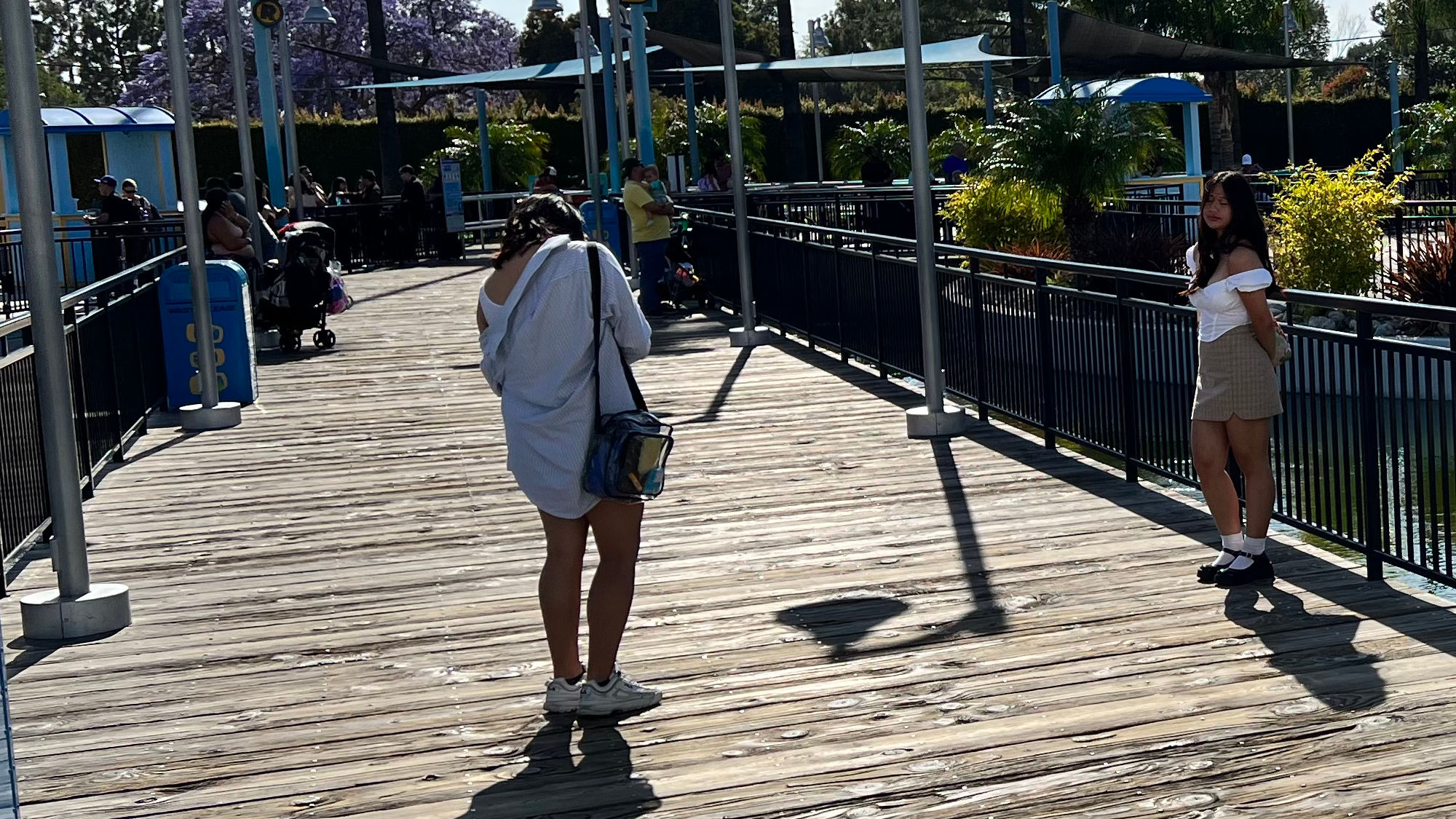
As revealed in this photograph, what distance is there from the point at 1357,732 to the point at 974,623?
1653 mm

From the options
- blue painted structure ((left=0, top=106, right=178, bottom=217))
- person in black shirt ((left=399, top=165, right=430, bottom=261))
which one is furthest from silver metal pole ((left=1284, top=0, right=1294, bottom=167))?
blue painted structure ((left=0, top=106, right=178, bottom=217))

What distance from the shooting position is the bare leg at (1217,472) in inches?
261

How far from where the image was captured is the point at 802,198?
23688 mm

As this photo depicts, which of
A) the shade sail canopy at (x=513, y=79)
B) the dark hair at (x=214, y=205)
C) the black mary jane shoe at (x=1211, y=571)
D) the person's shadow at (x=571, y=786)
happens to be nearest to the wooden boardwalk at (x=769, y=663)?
the person's shadow at (x=571, y=786)

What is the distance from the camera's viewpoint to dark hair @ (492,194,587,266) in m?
5.34

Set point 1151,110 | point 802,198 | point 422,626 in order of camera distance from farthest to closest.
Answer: point 1151,110 → point 802,198 → point 422,626

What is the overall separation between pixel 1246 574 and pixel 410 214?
26866mm

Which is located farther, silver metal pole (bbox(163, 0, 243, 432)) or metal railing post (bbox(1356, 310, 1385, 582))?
silver metal pole (bbox(163, 0, 243, 432))

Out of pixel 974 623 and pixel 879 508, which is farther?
pixel 879 508

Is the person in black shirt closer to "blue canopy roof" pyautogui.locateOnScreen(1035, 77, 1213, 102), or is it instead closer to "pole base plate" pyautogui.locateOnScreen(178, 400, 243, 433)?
"blue canopy roof" pyautogui.locateOnScreen(1035, 77, 1213, 102)

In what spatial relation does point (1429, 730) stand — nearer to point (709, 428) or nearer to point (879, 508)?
point (879, 508)

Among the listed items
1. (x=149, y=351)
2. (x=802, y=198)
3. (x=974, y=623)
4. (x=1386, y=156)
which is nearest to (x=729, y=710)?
(x=974, y=623)

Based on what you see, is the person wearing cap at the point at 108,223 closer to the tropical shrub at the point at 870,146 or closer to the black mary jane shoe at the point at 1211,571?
the black mary jane shoe at the point at 1211,571

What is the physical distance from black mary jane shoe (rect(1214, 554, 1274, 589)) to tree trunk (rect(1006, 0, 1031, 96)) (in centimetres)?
4292
